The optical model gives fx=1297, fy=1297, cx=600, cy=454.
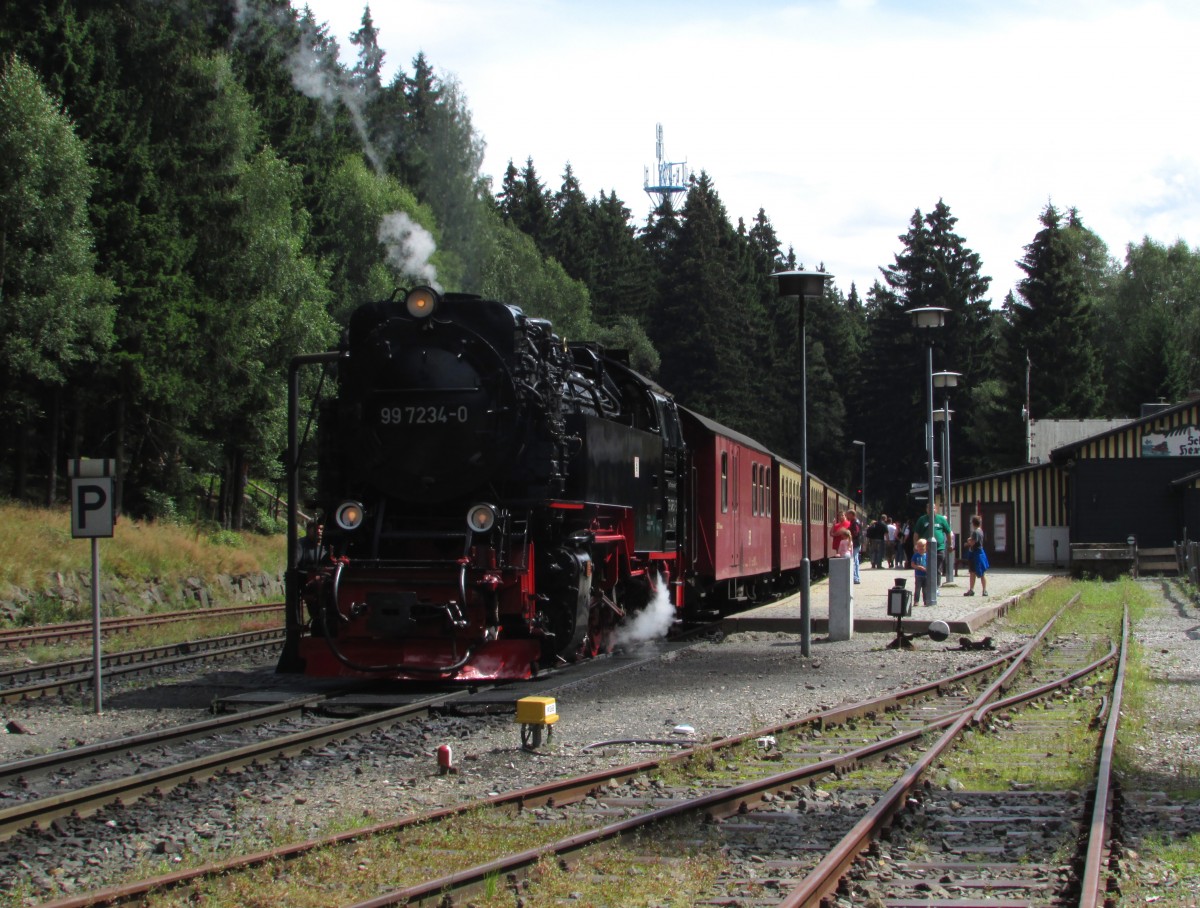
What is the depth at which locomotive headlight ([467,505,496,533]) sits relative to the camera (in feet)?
35.0

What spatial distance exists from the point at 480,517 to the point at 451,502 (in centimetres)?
72

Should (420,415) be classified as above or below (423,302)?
below

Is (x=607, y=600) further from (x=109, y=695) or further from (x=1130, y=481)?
(x=1130, y=481)

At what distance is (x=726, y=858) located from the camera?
5.70 metres

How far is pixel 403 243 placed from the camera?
4566cm

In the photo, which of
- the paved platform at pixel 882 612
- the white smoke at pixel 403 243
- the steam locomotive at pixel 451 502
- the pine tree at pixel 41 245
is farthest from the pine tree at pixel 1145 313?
the steam locomotive at pixel 451 502

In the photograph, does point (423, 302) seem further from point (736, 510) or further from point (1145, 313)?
point (1145, 313)

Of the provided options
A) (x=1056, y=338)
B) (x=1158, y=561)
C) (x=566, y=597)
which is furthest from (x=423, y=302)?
(x=1056, y=338)

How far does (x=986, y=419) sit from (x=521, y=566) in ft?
205

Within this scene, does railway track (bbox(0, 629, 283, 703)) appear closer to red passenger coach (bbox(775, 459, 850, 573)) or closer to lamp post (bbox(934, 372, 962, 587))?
red passenger coach (bbox(775, 459, 850, 573))

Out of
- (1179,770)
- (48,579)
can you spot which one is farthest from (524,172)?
(1179,770)

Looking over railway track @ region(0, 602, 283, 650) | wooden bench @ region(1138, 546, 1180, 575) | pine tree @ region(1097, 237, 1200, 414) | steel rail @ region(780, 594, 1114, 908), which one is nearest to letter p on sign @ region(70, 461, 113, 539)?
railway track @ region(0, 602, 283, 650)

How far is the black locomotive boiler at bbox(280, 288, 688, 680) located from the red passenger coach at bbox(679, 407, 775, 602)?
5.04 metres

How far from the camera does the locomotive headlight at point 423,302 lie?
11258mm
